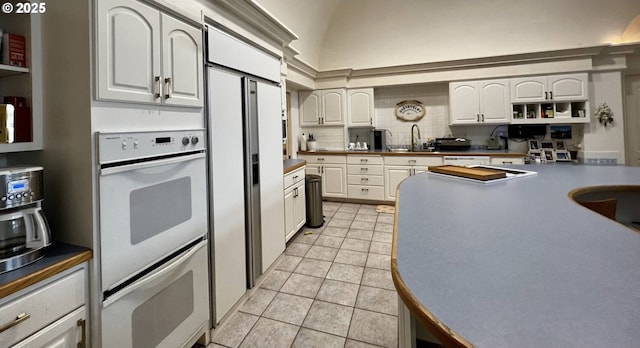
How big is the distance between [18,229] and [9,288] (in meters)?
0.23

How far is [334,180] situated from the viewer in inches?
199

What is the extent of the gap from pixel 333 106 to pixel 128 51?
422 cm

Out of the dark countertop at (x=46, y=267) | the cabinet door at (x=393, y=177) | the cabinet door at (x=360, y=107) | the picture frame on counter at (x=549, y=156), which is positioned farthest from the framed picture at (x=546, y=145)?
the dark countertop at (x=46, y=267)

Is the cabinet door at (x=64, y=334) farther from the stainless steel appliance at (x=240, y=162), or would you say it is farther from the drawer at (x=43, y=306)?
the stainless steel appliance at (x=240, y=162)

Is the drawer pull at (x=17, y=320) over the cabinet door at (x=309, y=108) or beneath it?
beneath

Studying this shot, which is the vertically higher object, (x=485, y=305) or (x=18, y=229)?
(x=18, y=229)

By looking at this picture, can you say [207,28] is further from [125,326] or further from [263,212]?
[125,326]

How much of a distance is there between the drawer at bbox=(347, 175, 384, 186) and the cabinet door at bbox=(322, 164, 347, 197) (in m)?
0.11

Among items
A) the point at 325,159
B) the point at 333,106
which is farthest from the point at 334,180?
the point at 333,106

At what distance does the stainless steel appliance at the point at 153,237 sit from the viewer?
113 cm

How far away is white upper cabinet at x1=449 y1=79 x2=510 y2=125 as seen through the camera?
437 centimetres

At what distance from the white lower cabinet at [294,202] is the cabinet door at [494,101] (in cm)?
314

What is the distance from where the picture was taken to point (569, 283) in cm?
63

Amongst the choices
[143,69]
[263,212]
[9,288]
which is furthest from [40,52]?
[263,212]
